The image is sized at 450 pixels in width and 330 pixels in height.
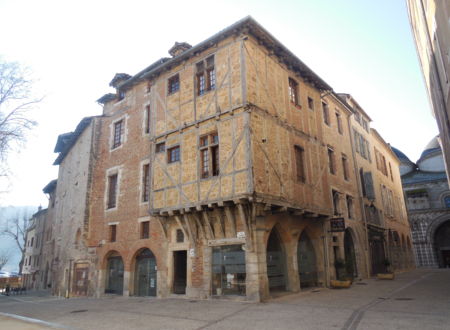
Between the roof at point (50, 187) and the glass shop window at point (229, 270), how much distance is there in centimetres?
2372

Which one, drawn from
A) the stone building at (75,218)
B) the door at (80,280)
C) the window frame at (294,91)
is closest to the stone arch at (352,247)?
the window frame at (294,91)

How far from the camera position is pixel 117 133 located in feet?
61.4

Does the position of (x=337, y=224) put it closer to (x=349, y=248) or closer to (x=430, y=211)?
(x=349, y=248)

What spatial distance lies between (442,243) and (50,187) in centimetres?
4169

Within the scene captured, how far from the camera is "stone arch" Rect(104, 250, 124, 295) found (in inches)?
631

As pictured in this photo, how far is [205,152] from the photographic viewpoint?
1298cm

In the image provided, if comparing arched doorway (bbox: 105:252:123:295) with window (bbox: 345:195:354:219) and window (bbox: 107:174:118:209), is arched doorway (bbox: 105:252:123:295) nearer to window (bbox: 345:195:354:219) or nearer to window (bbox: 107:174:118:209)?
window (bbox: 107:174:118:209)

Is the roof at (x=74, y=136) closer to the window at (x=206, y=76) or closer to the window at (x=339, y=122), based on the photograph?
the window at (x=206, y=76)

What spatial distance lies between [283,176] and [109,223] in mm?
9705

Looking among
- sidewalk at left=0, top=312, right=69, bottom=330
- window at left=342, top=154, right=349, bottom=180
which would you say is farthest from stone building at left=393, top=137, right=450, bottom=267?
sidewalk at left=0, top=312, right=69, bottom=330

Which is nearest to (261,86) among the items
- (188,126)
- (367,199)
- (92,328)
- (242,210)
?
(188,126)

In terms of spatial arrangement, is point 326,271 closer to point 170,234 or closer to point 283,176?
point 283,176

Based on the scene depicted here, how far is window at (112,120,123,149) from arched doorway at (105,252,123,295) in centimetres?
591

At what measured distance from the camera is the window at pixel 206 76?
13.5 metres
